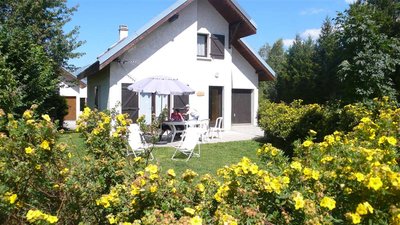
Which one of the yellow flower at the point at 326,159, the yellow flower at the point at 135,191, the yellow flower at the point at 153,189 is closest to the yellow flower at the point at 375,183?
the yellow flower at the point at 326,159

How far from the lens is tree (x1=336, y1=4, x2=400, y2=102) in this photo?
812 cm

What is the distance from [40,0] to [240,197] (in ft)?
56.3

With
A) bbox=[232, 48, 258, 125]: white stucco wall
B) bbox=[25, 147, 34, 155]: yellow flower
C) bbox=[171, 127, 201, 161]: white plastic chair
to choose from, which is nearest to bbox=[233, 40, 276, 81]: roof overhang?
bbox=[232, 48, 258, 125]: white stucco wall

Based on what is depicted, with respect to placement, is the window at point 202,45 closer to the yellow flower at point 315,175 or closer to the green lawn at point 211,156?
the green lawn at point 211,156

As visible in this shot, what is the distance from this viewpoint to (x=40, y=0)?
56.3 ft

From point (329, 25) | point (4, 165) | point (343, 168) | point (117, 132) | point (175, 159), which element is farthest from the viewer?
point (329, 25)

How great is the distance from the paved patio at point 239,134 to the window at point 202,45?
12.4ft

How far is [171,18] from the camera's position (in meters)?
16.9

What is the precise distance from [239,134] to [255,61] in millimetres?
4627

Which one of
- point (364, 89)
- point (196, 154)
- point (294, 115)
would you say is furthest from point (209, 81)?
point (364, 89)

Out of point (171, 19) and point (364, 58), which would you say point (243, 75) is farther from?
point (364, 58)

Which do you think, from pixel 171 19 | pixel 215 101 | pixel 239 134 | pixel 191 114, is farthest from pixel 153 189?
pixel 215 101

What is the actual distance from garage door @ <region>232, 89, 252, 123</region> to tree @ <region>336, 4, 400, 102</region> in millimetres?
11485

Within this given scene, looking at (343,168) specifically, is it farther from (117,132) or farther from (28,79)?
(28,79)
